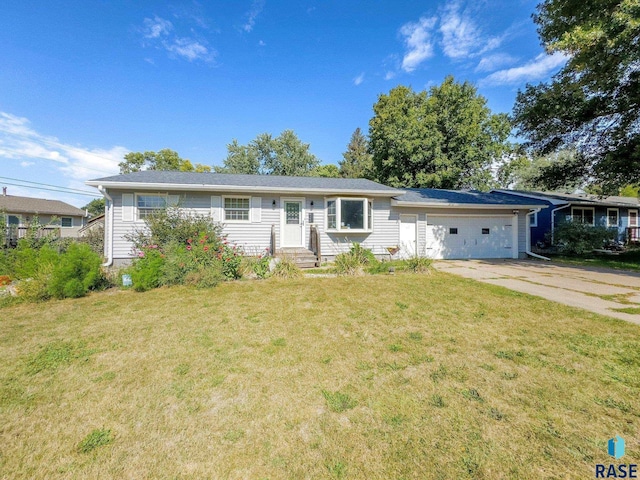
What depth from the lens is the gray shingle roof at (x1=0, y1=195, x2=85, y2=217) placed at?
847 inches

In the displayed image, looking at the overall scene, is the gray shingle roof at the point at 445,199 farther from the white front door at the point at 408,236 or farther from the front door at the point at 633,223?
the front door at the point at 633,223

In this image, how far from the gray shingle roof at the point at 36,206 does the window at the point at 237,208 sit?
21860mm

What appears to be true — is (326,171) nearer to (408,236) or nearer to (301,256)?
(408,236)

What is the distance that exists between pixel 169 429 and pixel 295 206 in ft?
29.2

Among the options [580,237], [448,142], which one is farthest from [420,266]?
[448,142]

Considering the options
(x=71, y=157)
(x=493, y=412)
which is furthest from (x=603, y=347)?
(x=71, y=157)

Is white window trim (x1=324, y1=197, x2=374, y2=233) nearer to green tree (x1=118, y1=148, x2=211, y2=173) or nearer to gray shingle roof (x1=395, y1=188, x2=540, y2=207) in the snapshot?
gray shingle roof (x1=395, y1=188, x2=540, y2=207)

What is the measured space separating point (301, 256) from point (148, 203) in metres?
5.74

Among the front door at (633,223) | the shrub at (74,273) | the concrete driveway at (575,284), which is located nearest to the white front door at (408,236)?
the concrete driveway at (575,284)

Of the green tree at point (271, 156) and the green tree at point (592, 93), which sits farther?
the green tree at point (271, 156)

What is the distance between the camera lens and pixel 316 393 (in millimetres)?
2430

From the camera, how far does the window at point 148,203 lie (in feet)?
30.0

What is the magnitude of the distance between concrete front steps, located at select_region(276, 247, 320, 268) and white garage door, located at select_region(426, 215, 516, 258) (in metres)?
5.83

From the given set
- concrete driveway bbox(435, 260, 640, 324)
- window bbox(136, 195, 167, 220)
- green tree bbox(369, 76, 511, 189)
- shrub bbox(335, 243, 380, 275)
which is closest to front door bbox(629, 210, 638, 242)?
green tree bbox(369, 76, 511, 189)
